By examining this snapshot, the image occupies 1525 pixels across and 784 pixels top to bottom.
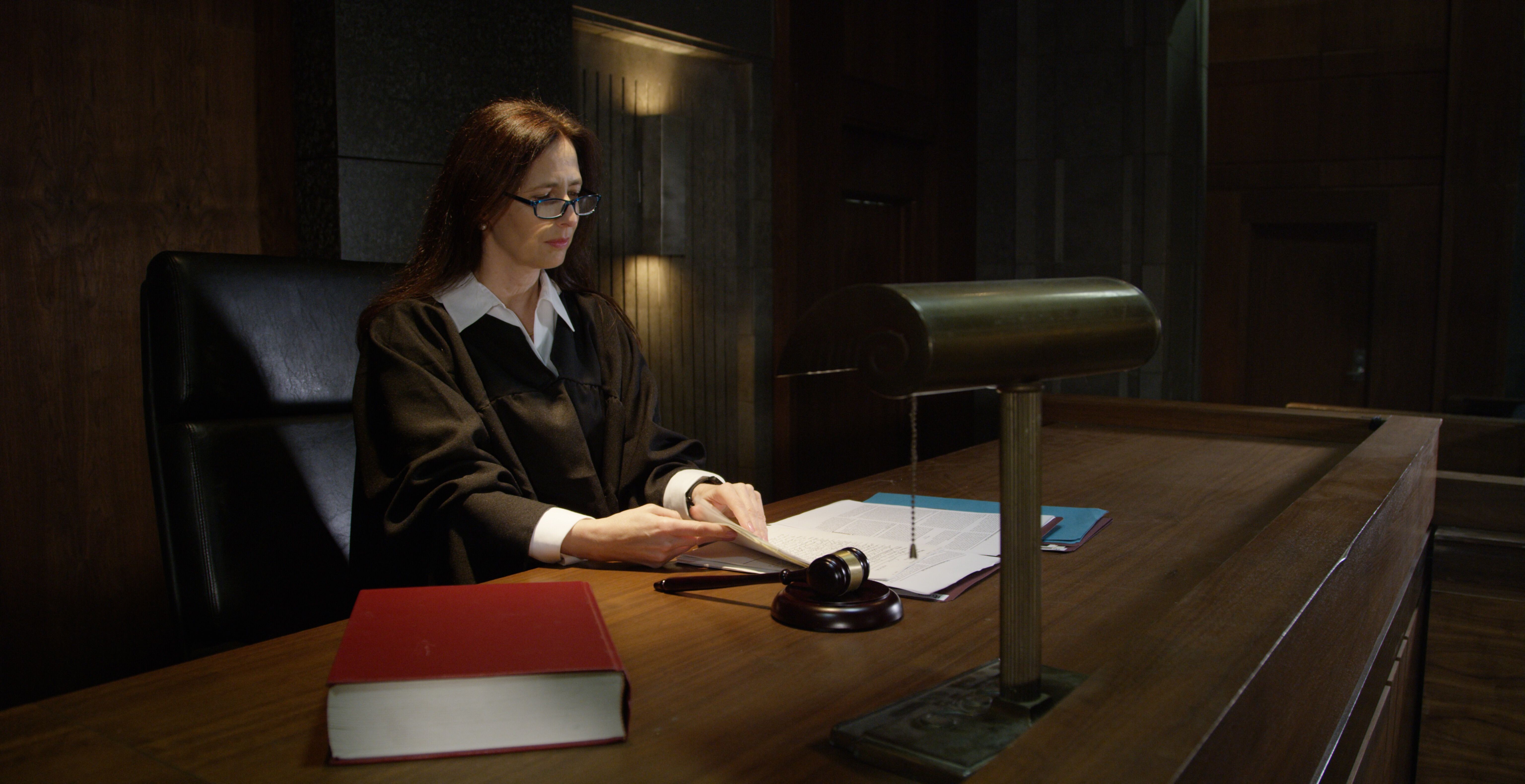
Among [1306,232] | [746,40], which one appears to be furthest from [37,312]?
[1306,232]

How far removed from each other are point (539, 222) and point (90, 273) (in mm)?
1188

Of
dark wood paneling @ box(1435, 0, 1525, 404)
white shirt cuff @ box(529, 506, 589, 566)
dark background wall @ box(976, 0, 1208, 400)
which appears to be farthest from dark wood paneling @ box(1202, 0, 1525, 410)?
white shirt cuff @ box(529, 506, 589, 566)

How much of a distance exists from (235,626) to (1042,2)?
4.91m

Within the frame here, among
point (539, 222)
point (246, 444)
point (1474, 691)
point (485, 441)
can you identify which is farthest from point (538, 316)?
point (1474, 691)

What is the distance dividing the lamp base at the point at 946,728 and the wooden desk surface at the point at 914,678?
2 cm

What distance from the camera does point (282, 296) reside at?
1677mm

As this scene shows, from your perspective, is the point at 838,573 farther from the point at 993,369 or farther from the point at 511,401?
the point at 511,401

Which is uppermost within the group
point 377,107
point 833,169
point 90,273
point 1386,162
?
point 1386,162

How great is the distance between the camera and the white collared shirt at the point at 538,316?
1.78m

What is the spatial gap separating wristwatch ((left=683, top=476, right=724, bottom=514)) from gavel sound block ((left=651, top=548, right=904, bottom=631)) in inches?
21.4

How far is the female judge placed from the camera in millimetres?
1514

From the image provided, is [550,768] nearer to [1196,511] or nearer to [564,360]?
[564,360]

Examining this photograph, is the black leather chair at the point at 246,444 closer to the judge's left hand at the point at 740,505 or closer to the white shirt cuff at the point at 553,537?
the white shirt cuff at the point at 553,537

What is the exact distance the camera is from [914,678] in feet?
3.24
